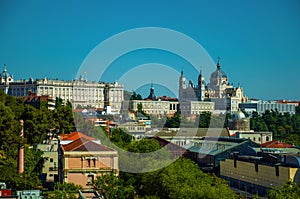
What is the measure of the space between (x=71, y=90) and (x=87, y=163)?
77.3 meters

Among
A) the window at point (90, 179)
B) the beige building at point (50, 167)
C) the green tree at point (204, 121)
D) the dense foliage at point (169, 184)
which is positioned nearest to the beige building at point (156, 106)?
the green tree at point (204, 121)

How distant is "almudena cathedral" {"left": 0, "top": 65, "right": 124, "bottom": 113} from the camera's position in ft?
316

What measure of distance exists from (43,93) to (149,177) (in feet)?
248

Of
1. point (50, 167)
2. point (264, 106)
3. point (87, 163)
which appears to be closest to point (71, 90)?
point (264, 106)

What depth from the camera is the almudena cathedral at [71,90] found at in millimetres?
96438

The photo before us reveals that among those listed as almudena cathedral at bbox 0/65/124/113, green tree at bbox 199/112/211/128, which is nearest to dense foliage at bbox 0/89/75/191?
green tree at bbox 199/112/211/128

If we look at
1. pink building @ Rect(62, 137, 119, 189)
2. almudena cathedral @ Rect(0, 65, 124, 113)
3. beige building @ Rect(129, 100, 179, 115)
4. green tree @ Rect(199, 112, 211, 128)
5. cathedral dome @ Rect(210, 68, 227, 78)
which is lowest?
pink building @ Rect(62, 137, 119, 189)

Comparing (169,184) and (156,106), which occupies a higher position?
(156,106)

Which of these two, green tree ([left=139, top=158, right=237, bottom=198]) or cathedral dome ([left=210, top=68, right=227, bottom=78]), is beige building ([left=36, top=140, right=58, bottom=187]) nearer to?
green tree ([left=139, top=158, right=237, bottom=198])

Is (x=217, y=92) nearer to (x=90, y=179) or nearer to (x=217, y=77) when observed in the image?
(x=217, y=77)

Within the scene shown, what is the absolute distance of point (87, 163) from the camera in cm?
2200

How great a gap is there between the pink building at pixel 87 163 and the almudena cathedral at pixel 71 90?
72573 millimetres

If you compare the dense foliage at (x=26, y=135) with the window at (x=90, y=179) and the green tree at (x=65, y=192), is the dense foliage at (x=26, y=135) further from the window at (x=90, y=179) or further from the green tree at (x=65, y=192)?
the green tree at (x=65, y=192)

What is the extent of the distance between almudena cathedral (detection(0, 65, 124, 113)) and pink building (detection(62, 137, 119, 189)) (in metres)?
72.6
